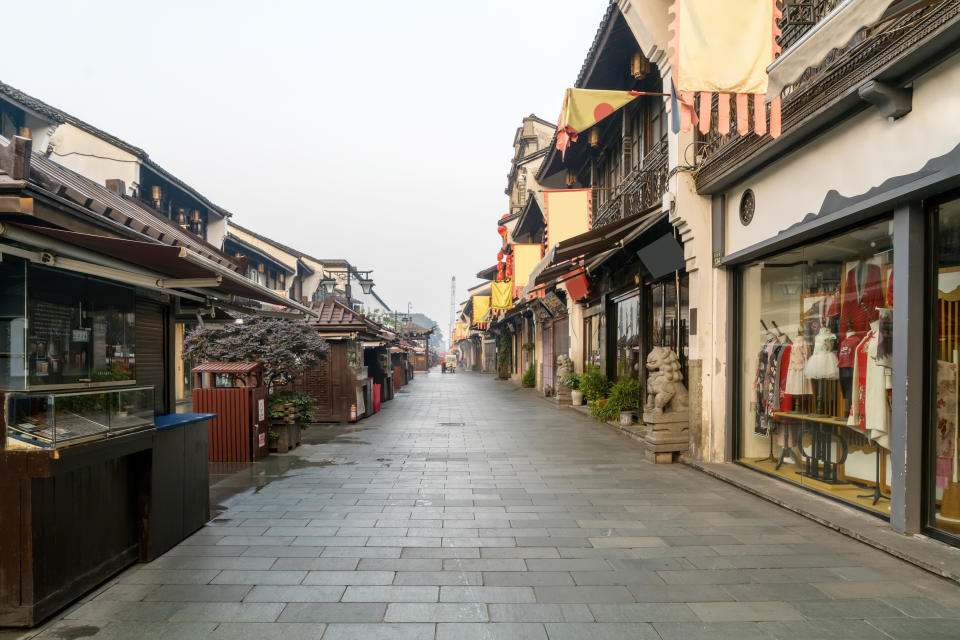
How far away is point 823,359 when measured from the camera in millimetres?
6727

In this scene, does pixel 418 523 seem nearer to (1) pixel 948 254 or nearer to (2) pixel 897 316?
(2) pixel 897 316

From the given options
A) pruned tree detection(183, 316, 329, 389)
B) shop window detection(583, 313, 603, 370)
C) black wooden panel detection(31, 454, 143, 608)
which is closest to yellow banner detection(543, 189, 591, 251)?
shop window detection(583, 313, 603, 370)

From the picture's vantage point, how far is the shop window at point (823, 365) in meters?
5.74

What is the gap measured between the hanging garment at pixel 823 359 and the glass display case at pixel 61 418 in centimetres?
747

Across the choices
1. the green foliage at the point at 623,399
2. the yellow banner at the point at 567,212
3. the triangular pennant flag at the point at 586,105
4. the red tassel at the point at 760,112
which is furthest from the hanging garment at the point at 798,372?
the yellow banner at the point at 567,212

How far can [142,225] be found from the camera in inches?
182

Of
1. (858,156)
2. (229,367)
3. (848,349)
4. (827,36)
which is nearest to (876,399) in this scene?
(848,349)

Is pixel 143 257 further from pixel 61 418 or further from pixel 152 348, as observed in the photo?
pixel 152 348

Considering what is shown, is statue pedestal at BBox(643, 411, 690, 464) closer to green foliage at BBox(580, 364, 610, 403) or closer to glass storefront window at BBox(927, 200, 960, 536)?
glass storefront window at BBox(927, 200, 960, 536)

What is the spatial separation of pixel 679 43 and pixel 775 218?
285cm

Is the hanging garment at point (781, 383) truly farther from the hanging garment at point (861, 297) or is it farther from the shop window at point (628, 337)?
the shop window at point (628, 337)

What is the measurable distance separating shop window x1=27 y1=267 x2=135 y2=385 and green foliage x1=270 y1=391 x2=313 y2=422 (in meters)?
5.23

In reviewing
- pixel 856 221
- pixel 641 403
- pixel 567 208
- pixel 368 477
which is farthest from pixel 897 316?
pixel 567 208

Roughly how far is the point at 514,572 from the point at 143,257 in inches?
155
